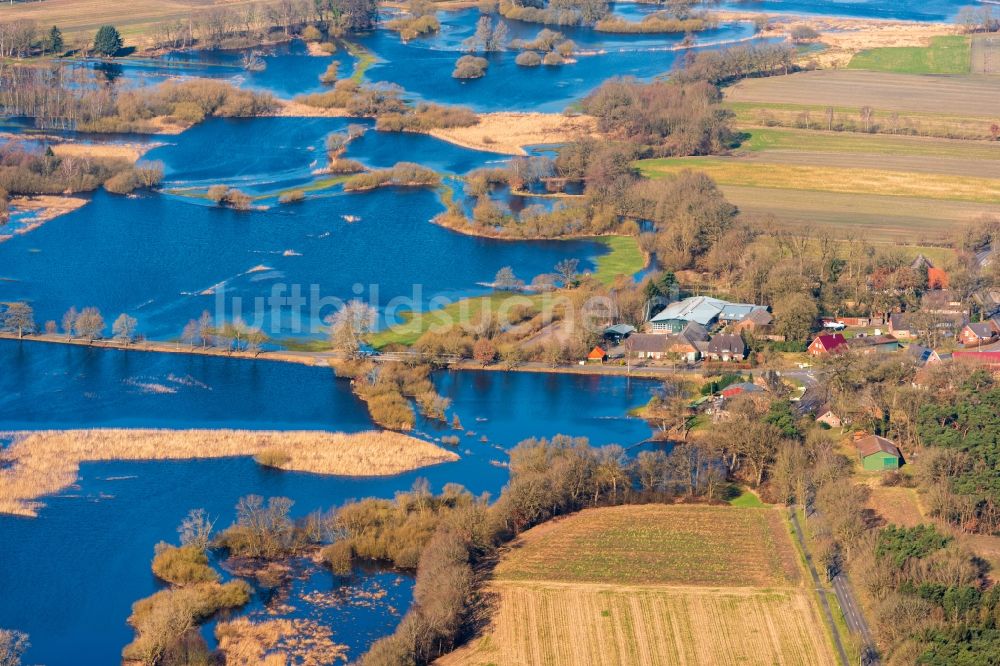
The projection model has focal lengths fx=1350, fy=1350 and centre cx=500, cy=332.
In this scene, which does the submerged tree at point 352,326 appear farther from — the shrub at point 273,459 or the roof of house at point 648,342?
the roof of house at point 648,342

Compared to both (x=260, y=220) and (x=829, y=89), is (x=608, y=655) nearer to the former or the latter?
(x=260, y=220)

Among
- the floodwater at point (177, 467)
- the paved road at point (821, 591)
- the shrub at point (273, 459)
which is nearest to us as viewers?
the paved road at point (821, 591)

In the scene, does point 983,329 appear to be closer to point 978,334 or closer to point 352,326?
point 978,334

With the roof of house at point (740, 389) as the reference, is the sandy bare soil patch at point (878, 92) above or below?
above

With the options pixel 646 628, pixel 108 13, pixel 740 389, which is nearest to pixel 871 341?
pixel 740 389

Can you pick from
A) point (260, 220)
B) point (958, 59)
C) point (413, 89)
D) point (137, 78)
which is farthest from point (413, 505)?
point (958, 59)

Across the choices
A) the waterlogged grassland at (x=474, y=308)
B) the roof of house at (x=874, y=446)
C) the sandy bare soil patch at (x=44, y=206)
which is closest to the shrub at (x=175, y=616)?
the waterlogged grassland at (x=474, y=308)

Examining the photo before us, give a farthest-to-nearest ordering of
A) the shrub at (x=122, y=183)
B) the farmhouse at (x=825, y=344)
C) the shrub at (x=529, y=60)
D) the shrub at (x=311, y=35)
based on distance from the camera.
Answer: the shrub at (x=311, y=35) → the shrub at (x=529, y=60) → the shrub at (x=122, y=183) → the farmhouse at (x=825, y=344)
